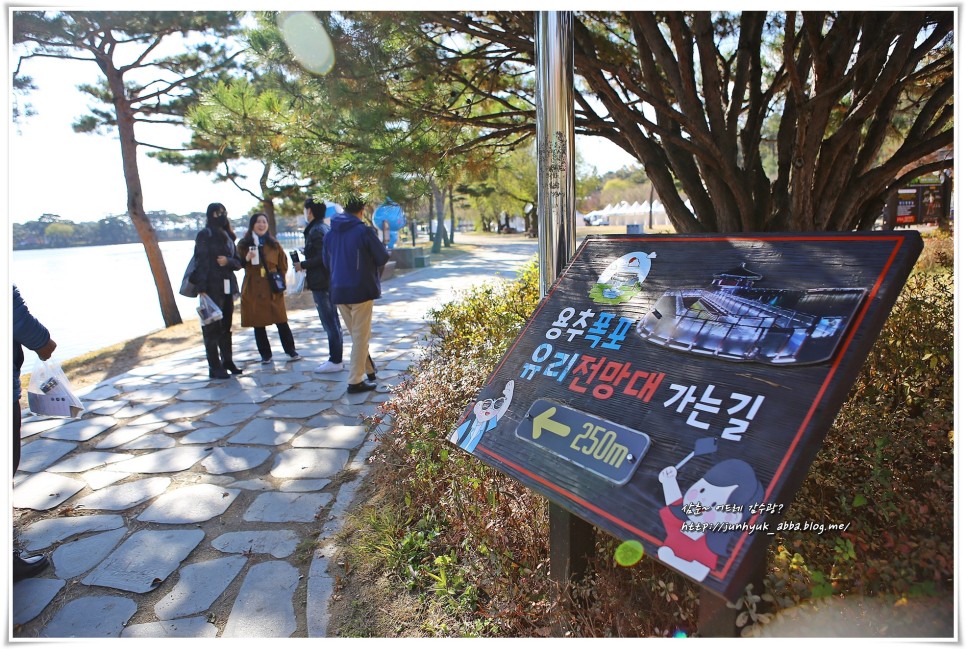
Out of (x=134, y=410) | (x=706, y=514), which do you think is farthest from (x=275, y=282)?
(x=706, y=514)

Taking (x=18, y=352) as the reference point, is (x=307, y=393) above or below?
below

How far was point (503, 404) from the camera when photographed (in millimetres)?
2104

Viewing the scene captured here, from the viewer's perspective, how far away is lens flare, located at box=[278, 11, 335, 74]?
11.6 ft

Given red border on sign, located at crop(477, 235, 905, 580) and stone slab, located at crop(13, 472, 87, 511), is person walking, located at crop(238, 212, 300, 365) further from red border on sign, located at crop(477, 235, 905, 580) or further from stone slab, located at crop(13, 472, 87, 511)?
red border on sign, located at crop(477, 235, 905, 580)

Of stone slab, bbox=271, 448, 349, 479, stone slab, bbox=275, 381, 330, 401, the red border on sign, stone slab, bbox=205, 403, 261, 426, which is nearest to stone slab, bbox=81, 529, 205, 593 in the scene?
stone slab, bbox=271, 448, 349, 479

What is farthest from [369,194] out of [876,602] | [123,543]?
[876,602]

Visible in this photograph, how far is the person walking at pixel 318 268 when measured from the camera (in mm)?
5418

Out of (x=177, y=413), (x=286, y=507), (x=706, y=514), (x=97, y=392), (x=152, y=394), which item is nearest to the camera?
(x=706, y=514)

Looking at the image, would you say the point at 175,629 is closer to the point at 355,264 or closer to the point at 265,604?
the point at 265,604

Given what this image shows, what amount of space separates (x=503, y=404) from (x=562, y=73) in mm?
1569

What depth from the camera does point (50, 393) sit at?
9.84ft

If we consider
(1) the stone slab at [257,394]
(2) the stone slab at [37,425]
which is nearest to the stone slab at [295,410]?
(1) the stone slab at [257,394]

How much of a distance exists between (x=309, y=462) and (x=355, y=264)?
1.67 meters

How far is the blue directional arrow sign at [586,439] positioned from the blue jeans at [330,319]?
3928 mm
